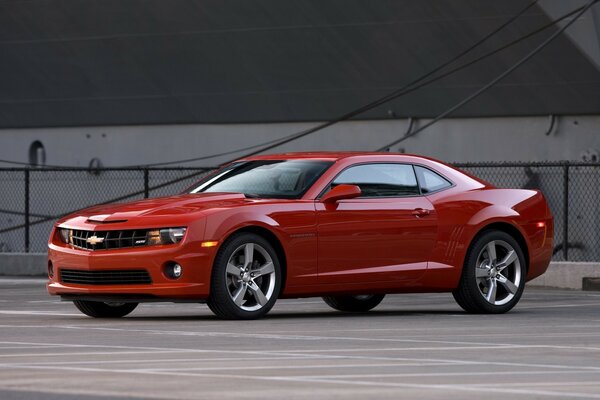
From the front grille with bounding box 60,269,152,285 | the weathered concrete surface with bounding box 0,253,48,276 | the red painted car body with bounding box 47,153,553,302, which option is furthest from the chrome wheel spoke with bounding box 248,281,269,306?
the weathered concrete surface with bounding box 0,253,48,276

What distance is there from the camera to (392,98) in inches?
1075

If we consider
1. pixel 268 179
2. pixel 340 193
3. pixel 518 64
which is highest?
pixel 518 64

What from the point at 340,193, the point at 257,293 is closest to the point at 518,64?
the point at 340,193

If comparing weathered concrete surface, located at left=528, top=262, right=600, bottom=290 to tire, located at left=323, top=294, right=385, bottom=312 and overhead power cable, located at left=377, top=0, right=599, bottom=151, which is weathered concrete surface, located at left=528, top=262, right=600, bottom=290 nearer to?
overhead power cable, located at left=377, top=0, right=599, bottom=151

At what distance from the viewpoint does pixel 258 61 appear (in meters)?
28.3

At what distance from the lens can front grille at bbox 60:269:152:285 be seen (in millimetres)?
13734

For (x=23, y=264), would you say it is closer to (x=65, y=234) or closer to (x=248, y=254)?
(x=65, y=234)

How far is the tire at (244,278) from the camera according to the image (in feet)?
44.8

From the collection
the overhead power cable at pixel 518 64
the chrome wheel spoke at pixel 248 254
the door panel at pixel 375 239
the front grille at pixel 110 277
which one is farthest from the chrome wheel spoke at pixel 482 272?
the overhead power cable at pixel 518 64

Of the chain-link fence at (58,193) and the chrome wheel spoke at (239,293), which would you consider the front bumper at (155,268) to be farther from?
the chain-link fence at (58,193)

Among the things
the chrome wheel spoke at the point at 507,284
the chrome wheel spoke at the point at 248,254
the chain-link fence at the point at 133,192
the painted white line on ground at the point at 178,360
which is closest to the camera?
the painted white line on ground at the point at 178,360

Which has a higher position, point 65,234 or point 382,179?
point 382,179

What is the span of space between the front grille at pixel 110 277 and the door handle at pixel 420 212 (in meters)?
2.52

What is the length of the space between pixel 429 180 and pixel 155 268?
2901mm
